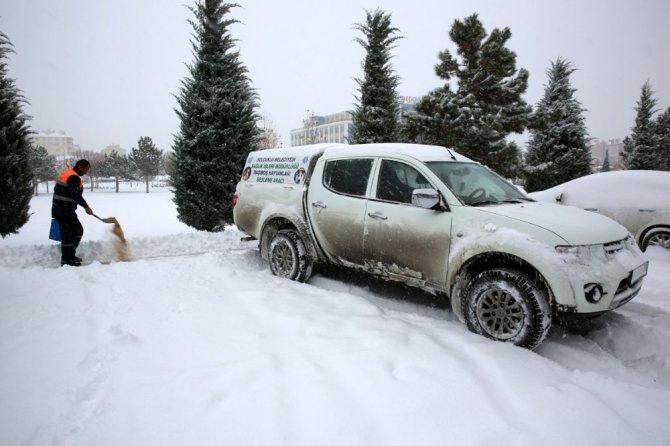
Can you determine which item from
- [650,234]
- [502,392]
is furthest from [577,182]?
[502,392]

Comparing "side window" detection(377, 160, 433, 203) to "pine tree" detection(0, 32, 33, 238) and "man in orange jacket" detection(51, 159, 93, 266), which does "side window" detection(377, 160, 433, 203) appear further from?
"pine tree" detection(0, 32, 33, 238)

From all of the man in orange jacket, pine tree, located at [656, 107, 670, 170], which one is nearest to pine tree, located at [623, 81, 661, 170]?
pine tree, located at [656, 107, 670, 170]

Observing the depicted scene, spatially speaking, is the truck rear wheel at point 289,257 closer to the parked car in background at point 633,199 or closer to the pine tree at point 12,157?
the parked car in background at point 633,199

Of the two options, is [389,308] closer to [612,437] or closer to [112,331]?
[612,437]

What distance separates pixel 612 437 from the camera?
2.21 m

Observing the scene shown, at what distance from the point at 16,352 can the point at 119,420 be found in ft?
5.07

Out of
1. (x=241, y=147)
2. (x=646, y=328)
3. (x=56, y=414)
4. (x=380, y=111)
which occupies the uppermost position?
(x=380, y=111)

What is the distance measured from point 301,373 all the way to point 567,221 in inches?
108

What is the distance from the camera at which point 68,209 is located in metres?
6.38

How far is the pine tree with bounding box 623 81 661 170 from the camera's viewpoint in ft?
87.4

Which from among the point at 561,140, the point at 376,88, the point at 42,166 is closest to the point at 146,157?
the point at 42,166

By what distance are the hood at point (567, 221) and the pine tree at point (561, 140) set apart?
57.2ft

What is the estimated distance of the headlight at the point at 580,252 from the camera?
3.07 metres

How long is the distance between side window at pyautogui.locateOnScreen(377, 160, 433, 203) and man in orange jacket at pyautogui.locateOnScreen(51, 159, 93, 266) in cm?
526
